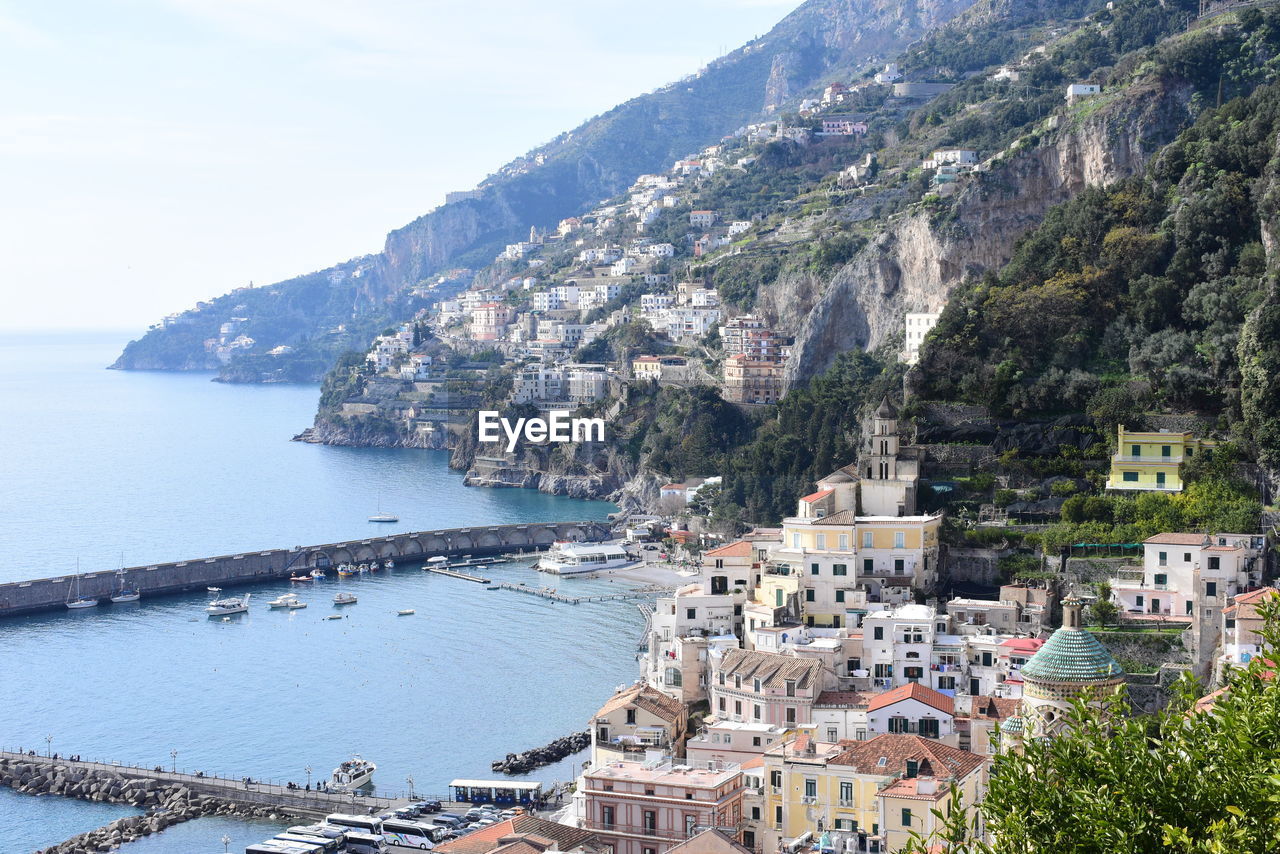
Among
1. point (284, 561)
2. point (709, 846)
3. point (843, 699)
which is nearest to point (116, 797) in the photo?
point (843, 699)

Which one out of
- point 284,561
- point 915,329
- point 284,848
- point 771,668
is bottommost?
point 284,848

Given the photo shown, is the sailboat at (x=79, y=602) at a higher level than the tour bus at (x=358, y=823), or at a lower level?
higher

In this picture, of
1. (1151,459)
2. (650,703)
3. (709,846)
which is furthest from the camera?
(1151,459)

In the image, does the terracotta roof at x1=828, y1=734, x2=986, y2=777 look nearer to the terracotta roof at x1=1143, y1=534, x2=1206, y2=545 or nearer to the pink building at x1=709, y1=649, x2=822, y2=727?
the pink building at x1=709, y1=649, x2=822, y2=727

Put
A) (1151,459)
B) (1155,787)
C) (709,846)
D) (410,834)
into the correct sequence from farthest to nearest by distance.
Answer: (1151,459) → (410,834) → (709,846) → (1155,787)

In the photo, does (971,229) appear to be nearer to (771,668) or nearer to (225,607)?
(225,607)

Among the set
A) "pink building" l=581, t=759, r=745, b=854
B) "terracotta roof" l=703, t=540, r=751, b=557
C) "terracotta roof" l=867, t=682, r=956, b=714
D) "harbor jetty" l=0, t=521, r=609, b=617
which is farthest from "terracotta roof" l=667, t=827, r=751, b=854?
"harbor jetty" l=0, t=521, r=609, b=617

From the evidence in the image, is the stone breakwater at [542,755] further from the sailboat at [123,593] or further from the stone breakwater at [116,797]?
the sailboat at [123,593]

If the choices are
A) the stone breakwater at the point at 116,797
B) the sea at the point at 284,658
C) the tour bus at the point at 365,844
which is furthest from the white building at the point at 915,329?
the tour bus at the point at 365,844
